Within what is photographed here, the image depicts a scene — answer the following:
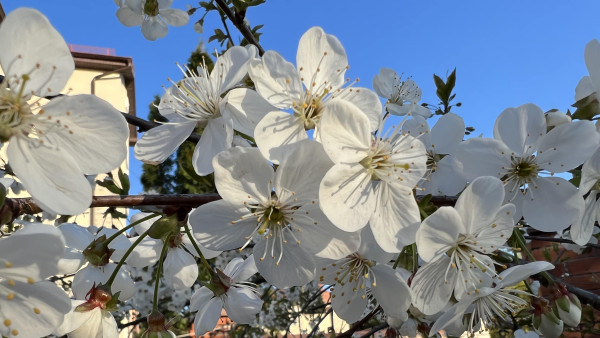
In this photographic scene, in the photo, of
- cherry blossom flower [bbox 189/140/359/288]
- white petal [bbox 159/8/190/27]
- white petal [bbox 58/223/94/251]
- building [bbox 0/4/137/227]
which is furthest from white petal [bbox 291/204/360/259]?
building [bbox 0/4/137/227]

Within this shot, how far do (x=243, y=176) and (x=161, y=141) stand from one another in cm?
35

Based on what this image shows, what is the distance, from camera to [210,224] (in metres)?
0.93

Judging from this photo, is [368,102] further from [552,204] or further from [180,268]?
[180,268]

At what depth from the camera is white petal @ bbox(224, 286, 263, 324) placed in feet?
4.16

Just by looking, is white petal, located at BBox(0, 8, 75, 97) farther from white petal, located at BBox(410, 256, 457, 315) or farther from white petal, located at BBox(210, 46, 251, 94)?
white petal, located at BBox(410, 256, 457, 315)

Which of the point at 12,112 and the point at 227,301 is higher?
the point at 12,112

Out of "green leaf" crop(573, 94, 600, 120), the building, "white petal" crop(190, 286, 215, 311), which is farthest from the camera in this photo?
the building

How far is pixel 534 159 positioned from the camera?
1.21m

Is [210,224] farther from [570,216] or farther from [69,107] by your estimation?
[570,216]

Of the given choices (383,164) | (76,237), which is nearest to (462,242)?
(383,164)

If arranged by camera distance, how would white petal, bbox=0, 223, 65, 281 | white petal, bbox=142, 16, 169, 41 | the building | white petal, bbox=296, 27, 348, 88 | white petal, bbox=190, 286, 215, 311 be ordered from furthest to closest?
the building, white petal, bbox=142, 16, 169, 41, white petal, bbox=190, 286, 215, 311, white petal, bbox=296, 27, 348, 88, white petal, bbox=0, 223, 65, 281

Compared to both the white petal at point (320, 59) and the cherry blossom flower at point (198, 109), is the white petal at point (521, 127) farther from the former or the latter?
the cherry blossom flower at point (198, 109)

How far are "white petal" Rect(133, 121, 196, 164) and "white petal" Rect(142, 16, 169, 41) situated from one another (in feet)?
4.26

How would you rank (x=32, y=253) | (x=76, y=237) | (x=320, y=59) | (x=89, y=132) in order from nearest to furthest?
1. (x=32, y=253)
2. (x=89, y=132)
3. (x=320, y=59)
4. (x=76, y=237)
